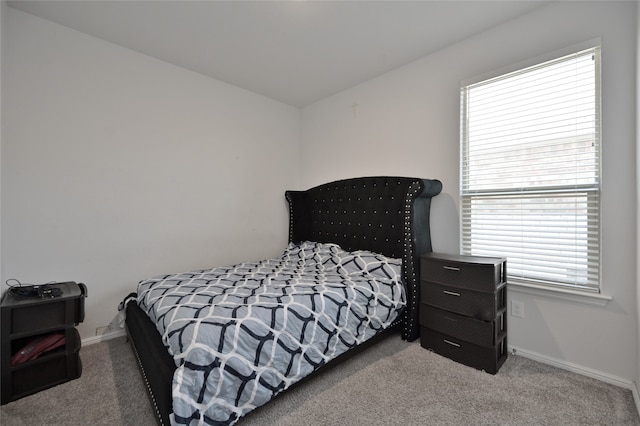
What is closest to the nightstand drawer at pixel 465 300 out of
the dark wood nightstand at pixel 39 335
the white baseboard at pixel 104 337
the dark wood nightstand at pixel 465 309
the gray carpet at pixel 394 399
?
the dark wood nightstand at pixel 465 309

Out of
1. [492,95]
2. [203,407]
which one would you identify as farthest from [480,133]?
[203,407]

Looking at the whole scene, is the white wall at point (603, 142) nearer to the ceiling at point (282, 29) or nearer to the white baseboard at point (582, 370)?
the white baseboard at point (582, 370)

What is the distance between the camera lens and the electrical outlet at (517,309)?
7.49 ft

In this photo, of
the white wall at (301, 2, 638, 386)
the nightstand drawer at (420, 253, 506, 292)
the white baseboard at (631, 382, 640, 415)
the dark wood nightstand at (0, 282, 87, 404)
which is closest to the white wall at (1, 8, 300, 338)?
the dark wood nightstand at (0, 282, 87, 404)

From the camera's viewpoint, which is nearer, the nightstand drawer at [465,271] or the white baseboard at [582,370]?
the white baseboard at [582,370]

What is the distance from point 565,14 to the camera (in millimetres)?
2098

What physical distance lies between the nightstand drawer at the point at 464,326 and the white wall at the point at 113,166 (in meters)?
2.12

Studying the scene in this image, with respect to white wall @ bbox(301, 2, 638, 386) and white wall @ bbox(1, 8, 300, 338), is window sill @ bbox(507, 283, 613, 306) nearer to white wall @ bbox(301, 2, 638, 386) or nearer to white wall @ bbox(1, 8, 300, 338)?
white wall @ bbox(301, 2, 638, 386)

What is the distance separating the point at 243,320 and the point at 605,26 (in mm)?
A: 2922

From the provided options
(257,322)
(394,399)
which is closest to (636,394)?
(394,399)

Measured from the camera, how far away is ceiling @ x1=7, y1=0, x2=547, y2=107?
216 cm

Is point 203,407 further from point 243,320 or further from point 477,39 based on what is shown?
point 477,39

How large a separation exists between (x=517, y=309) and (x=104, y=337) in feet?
11.2

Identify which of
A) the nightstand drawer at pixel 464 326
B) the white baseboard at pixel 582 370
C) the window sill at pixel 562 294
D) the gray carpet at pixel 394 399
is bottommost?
the gray carpet at pixel 394 399
